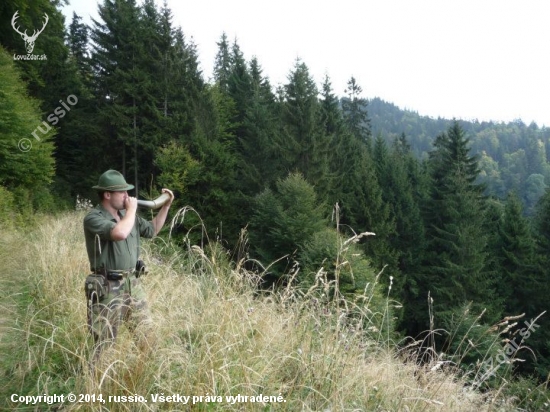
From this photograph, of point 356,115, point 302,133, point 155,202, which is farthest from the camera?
point 356,115

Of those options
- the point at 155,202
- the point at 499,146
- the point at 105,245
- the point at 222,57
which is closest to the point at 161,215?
the point at 155,202

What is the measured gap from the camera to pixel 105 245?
2766mm

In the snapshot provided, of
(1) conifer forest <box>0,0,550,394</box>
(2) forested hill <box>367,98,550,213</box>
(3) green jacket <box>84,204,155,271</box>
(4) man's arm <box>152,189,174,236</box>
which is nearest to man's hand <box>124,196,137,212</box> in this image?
(3) green jacket <box>84,204,155,271</box>

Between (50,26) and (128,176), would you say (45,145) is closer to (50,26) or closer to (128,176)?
(50,26)

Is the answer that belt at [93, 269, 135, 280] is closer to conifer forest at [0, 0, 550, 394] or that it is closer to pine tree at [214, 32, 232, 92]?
conifer forest at [0, 0, 550, 394]

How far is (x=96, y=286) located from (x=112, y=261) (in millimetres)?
212

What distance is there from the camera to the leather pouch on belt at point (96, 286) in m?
Result: 2.64

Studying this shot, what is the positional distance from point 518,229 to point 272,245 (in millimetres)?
17870

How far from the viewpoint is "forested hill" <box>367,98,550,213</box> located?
8819 centimetres

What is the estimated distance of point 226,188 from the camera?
24.8 meters

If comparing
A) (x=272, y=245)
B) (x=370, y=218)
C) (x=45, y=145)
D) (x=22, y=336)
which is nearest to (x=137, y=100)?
(x=45, y=145)

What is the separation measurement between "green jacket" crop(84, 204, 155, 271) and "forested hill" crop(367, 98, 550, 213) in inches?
1388

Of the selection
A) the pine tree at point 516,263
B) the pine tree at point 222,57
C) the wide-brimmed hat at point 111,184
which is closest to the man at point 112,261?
the wide-brimmed hat at point 111,184

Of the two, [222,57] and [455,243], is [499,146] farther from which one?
[455,243]
